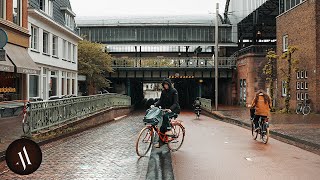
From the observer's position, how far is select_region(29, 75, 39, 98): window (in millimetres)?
27844

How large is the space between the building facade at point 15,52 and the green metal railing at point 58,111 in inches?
164

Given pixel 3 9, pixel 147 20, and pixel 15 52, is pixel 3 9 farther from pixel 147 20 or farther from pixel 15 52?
pixel 147 20

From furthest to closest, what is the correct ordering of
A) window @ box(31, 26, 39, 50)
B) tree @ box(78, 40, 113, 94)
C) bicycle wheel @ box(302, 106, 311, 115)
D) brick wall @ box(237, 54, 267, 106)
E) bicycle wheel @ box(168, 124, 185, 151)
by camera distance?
tree @ box(78, 40, 113, 94)
brick wall @ box(237, 54, 267, 106)
window @ box(31, 26, 39, 50)
bicycle wheel @ box(302, 106, 311, 115)
bicycle wheel @ box(168, 124, 185, 151)

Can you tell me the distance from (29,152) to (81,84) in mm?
45443

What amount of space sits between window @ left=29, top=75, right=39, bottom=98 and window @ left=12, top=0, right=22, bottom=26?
4.87 meters

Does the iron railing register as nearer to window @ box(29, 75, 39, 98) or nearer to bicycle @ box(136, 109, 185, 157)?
window @ box(29, 75, 39, 98)

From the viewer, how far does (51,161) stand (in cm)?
914

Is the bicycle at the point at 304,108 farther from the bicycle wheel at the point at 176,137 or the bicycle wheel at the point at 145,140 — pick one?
the bicycle wheel at the point at 145,140

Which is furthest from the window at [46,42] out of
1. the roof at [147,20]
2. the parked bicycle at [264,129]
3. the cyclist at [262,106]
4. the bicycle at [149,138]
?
the roof at [147,20]

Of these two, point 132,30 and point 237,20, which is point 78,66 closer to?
point 132,30

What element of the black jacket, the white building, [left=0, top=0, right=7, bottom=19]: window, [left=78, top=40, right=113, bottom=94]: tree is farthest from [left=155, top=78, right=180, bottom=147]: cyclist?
[left=78, top=40, right=113, bottom=94]: tree

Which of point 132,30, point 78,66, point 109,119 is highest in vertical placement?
point 132,30

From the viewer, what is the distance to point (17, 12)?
78.7 ft

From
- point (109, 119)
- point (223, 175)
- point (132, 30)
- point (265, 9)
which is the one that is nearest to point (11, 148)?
point (223, 175)
